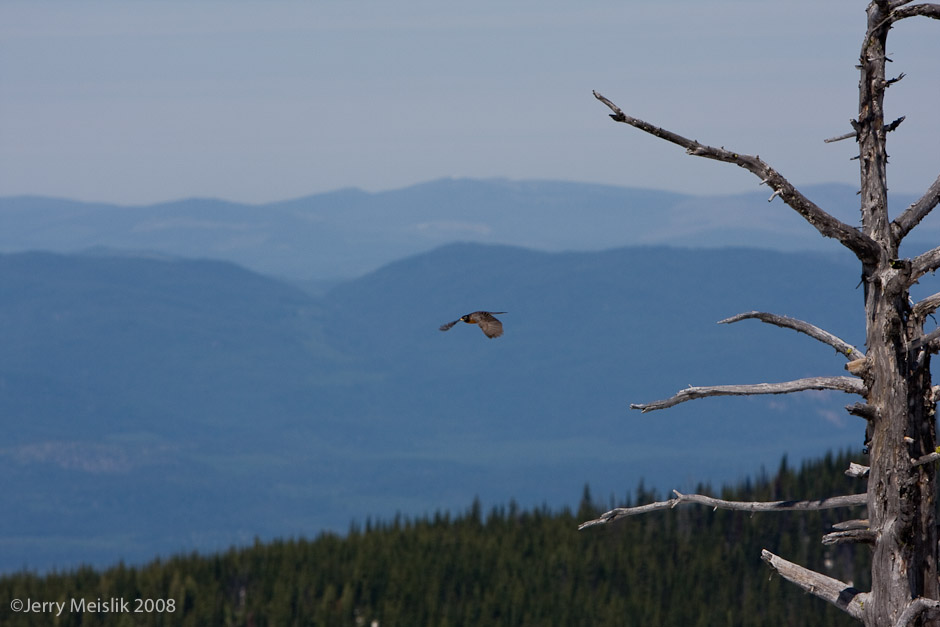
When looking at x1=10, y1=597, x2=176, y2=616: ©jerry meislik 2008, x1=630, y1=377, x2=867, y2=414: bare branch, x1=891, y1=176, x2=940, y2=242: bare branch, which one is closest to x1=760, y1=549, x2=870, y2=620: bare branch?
x1=630, y1=377, x2=867, y2=414: bare branch

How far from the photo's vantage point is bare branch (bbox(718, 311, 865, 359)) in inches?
386

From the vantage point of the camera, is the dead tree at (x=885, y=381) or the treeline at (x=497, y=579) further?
the treeline at (x=497, y=579)

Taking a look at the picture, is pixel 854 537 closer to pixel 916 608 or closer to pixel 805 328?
pixel 916 608

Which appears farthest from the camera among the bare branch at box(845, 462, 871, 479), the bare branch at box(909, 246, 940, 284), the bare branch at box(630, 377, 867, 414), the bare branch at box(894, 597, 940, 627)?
the bare branch at box(845, 462, 871, 479)

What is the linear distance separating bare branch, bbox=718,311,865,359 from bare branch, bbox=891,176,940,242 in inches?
39.6

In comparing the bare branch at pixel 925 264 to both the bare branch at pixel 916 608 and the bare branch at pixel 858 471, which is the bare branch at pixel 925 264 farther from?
the bare branch at pixel 916 608

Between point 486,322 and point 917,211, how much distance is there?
3896 mm

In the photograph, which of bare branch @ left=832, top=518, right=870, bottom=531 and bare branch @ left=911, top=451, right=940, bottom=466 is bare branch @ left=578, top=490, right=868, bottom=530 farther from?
bare branch @ left=911, top=451, right=940, bottom=466

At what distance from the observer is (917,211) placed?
10047 mm

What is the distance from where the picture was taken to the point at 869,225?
33.1 feet

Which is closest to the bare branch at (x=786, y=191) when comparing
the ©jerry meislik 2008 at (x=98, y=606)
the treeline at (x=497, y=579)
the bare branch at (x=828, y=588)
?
the bare branch at (x=828, y=588)

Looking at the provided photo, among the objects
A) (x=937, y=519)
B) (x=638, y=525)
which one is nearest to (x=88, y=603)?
(x=638, y=525)

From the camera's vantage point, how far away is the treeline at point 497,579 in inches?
3649

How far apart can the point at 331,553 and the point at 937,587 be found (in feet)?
346
